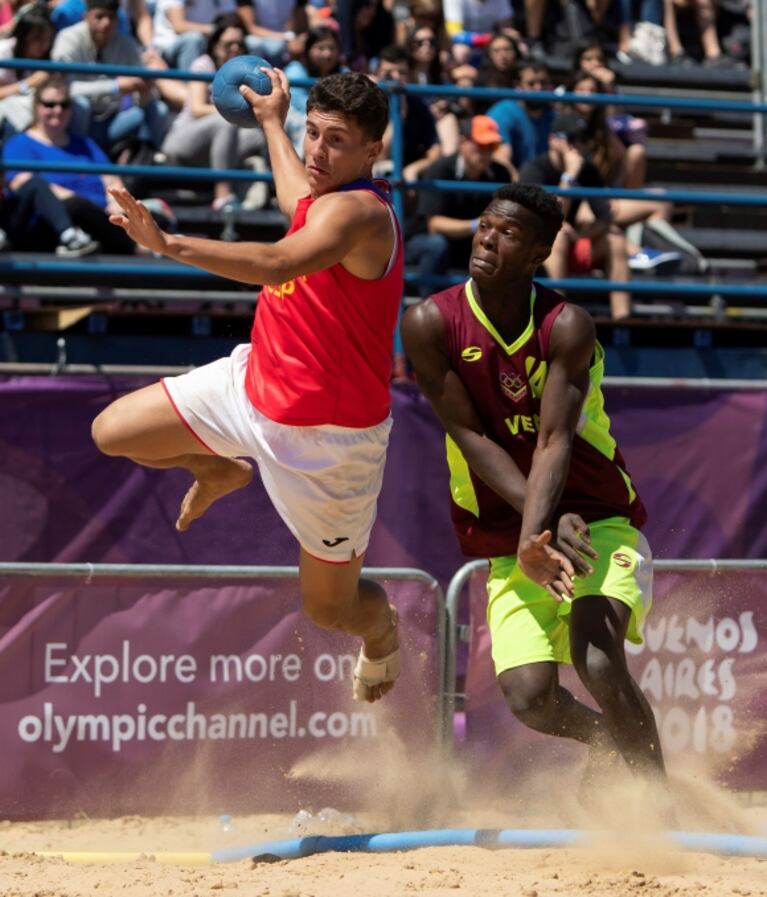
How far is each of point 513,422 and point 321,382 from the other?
81 cm

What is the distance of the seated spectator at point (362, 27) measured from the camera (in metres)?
11.7

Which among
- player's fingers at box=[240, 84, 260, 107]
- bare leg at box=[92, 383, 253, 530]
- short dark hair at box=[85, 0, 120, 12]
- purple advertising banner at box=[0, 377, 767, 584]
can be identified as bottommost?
purple advertising banner at box=[0, 377, 767, 584]

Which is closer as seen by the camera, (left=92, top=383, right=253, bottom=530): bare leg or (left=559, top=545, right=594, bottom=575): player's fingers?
(left=559, top=545, right=594, bottom=575): player's fingers

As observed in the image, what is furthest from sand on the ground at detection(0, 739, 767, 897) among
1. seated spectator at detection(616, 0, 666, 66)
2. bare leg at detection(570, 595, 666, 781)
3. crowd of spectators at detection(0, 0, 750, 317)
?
seated spectator at detection(616, 0, 666, 66)

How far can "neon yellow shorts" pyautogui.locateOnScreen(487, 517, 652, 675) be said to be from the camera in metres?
5.55

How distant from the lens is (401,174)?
880 cm

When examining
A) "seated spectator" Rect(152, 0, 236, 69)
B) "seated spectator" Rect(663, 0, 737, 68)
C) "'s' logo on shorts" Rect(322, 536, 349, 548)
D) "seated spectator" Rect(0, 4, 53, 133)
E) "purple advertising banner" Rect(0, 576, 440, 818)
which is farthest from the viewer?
"seated spectator" Rect(663, 0, 737, 68)

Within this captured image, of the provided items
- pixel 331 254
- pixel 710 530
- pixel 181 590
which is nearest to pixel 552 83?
pixel 710 530

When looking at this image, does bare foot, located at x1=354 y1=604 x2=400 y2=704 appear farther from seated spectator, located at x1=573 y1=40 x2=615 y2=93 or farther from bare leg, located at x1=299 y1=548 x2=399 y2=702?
seated spectator, located at x1=573 y1=40 x2=615 y2=93

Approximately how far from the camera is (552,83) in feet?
42.0

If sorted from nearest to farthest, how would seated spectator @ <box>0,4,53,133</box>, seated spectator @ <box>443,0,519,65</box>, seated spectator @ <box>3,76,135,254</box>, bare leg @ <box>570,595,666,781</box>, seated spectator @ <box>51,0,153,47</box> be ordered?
bare leg @ <box>570,595,666,781</box> → seated spectator @ <box>3,76,135,254</box> → seated spectator @ <box>0,4,53,133</box> → seated spectator @ <box>51,0,153,47</box> → seated spectator @ <box>443,0,519,65</box>

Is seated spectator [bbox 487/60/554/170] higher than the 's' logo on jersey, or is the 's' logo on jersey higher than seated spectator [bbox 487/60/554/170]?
seated spectator [bbox 487/60/554/170]

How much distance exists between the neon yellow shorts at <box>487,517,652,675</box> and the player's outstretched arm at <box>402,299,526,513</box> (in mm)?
399

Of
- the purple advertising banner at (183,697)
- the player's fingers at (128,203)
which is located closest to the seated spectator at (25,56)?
the purple advertising banner at (183,697)
